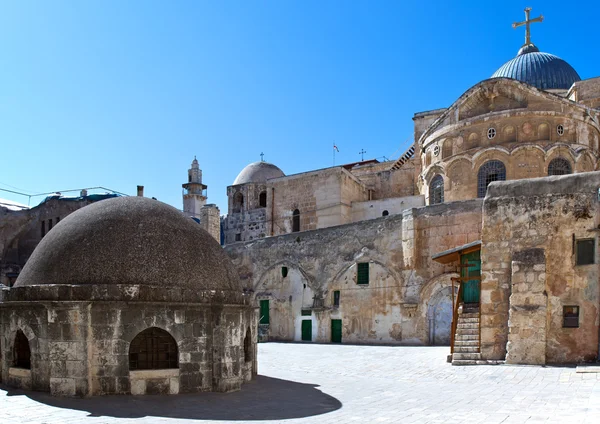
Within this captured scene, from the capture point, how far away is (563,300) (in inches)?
551

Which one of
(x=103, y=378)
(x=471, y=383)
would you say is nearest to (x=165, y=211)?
(x=103, y=378)

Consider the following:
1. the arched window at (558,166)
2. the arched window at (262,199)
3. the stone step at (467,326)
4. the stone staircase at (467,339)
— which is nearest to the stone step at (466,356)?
the stone staircase at (467,339)

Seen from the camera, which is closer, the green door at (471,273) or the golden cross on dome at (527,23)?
the green door at (471,273)

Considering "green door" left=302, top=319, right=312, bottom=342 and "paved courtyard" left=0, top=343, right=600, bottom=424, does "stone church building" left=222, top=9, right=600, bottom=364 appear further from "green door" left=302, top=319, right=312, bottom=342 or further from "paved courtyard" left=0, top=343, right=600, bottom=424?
"paved courtyard" left=0, top=343, right=600, bottom=424

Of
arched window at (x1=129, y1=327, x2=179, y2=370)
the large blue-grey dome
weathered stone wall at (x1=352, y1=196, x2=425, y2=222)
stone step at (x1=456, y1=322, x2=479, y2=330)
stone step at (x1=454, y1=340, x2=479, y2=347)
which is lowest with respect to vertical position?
stone step at (x1=454, y1=340, x2=479, y2=347)

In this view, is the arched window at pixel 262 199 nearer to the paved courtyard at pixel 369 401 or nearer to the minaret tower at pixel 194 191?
the minaret tower at pixel 194 191

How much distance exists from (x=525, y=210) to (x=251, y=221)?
24847 mm

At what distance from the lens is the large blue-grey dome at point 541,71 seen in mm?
34250

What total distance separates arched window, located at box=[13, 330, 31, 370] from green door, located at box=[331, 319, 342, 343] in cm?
1581

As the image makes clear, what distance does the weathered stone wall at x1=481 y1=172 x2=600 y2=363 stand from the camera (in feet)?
45.2

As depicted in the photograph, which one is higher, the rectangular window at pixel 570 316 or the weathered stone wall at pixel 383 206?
Result: the weathered stone wall at pixel 383 206

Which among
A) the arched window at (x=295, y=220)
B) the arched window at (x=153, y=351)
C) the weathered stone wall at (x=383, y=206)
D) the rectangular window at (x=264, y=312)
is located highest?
the weathered stone wall at (x=383, y=206)

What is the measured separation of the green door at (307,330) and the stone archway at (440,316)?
621 cm

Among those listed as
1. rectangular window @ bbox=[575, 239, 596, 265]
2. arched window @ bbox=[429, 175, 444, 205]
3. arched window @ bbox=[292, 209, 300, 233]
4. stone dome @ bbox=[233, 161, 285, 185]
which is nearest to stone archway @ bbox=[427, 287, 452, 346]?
arched window @ bbox=[429, 175, 444, 205]
